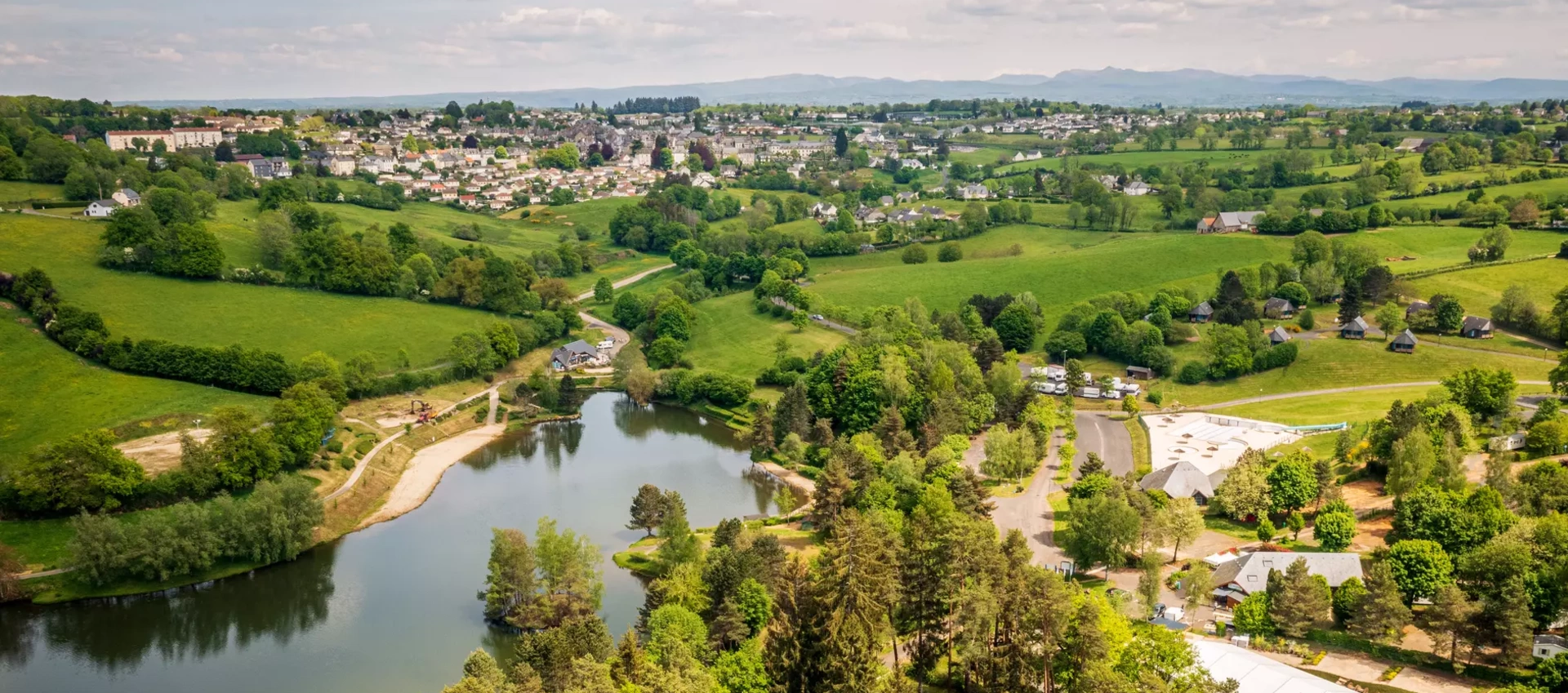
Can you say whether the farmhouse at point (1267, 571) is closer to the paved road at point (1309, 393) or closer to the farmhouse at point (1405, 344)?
the paved road at point (1309, 393)

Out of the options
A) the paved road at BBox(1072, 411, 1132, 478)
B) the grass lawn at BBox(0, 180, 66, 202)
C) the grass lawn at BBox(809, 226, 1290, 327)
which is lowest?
the paved road at BBox(1072, 411, 1132, 478)

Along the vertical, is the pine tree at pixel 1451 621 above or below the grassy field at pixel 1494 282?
below

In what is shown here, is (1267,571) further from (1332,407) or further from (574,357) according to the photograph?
(574,357)

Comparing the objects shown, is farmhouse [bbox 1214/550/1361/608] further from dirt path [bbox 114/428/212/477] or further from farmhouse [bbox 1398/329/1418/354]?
dirt path [bbox 114/428/212/477]

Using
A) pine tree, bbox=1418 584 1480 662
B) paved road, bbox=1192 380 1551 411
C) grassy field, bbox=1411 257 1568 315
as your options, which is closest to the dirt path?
pine tree, bbox=1418 584 1480 662

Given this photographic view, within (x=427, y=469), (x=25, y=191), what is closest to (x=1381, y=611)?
(x=427, y=469)

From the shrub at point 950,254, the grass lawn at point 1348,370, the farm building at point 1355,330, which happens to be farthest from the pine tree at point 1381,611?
the shrub at point 950,254
